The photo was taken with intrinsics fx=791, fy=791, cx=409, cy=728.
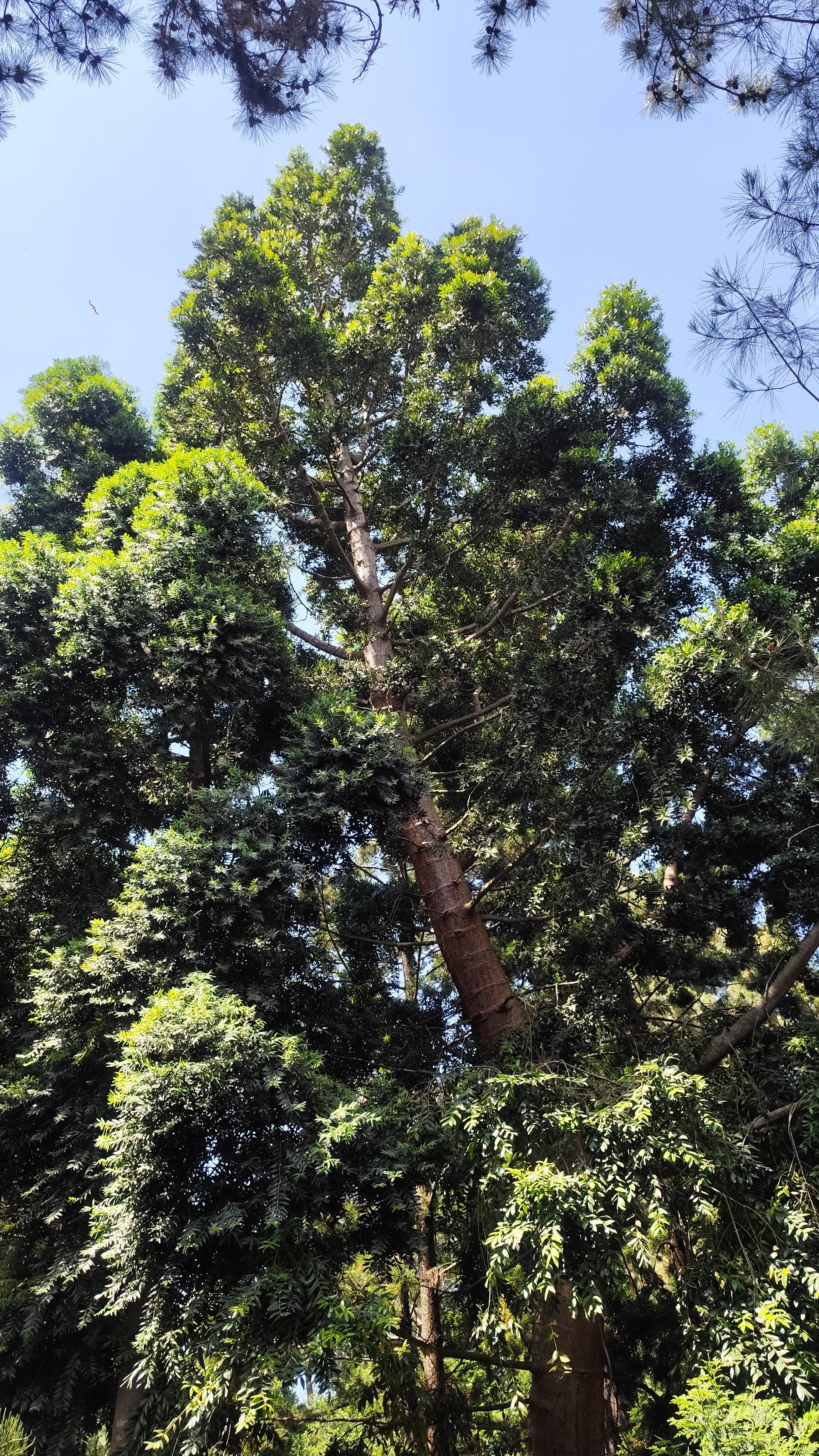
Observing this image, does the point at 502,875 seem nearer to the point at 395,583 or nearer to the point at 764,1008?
the point at 764,1008

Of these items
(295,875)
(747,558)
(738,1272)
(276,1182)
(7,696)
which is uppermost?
(7,696)

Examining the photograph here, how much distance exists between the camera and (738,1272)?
4.67 m

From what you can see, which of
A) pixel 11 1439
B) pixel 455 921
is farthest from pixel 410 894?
pixel 11 1439

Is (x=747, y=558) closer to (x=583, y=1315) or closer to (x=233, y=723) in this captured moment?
(x=233, y=723)

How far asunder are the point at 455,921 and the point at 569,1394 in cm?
347

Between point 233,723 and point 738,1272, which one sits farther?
point 233,723

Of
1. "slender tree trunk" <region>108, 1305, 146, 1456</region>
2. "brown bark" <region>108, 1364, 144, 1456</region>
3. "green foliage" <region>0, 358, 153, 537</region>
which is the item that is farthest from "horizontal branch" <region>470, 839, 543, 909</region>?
"green foliage" <region>0, 358, 153, 537</region>

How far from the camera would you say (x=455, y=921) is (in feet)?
24.2

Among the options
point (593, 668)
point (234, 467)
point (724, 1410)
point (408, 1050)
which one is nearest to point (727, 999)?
point (408, 1050)

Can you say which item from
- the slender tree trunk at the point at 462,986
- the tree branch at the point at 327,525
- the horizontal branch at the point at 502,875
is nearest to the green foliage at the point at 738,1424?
the slender tree trunk at the point at 462,986

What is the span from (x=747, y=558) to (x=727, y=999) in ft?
24.0

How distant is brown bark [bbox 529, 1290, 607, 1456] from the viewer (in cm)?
539

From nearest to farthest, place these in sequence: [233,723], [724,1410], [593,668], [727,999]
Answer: [724,1410]
[593,668]
[233,723]
[727,999]

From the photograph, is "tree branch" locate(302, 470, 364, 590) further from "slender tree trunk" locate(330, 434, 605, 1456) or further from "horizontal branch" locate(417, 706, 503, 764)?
"horizontal branch" locate(417, 706, 503, 764)
